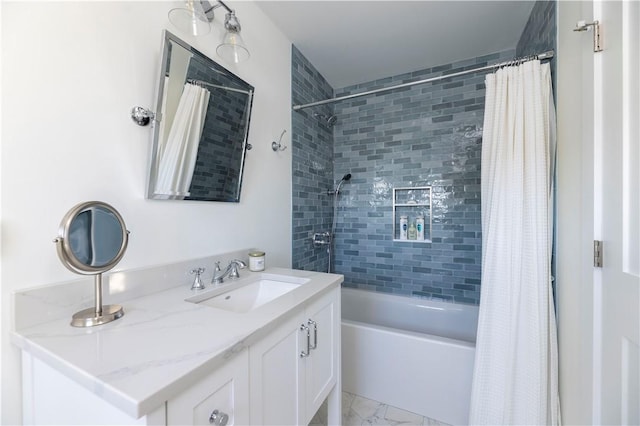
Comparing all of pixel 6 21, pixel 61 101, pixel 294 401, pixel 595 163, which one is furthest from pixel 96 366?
pixel 595 163

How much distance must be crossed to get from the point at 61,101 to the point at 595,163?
1857 mm

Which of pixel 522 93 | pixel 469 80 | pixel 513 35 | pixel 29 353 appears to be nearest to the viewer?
pixel 29 353

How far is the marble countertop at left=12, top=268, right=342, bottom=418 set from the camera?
0.48 metres

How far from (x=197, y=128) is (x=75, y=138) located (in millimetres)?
460

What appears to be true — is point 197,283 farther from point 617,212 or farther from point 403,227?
point 403,227

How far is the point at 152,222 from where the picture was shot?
3.55 ft

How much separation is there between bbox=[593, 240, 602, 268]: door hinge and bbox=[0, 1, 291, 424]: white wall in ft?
5.28

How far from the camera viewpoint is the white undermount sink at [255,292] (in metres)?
1.17

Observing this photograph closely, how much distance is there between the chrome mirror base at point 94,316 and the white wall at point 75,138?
16 cm

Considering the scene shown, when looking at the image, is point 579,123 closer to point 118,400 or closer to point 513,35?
point 513,35

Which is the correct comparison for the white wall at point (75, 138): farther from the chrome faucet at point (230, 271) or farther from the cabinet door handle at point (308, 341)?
the cabinet door handle at point (308, 341)

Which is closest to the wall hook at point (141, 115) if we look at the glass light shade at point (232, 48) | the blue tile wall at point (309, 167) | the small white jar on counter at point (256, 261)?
the glass light shade at point (232, 48)

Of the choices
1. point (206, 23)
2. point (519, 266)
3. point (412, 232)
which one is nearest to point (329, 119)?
point (412, 232)

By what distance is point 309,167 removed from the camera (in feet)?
7.49
